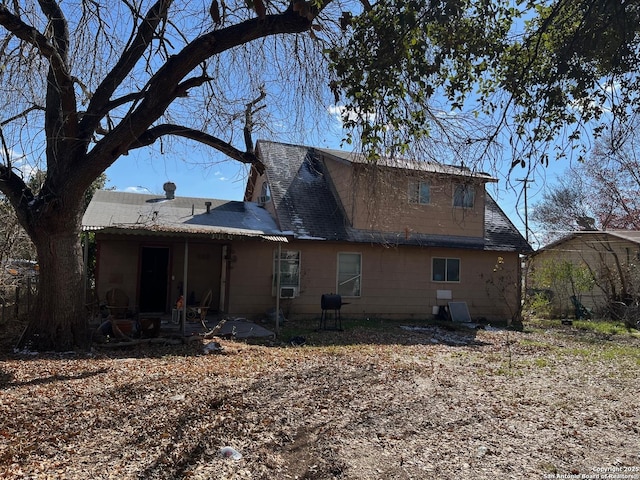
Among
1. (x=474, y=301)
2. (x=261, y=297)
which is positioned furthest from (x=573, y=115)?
(x=474, y=301)

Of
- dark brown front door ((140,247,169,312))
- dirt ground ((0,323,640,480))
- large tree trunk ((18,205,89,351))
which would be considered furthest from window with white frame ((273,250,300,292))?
large tree trunk ((18,205,89,351))

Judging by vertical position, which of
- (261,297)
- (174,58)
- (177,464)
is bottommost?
(177,464)

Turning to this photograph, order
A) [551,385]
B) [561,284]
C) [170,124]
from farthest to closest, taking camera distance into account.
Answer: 1. [561,284]
2. [170,124]
3. [551,385]

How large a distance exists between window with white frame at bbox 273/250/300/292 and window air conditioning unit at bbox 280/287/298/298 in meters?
0.10

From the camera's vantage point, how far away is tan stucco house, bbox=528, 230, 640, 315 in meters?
17.4

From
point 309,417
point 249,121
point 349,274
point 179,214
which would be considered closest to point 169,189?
point 179,214

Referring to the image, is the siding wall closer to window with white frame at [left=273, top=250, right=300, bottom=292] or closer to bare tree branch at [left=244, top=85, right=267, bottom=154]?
window with white frame at [left=273, top=250, right=300, bottom=292]

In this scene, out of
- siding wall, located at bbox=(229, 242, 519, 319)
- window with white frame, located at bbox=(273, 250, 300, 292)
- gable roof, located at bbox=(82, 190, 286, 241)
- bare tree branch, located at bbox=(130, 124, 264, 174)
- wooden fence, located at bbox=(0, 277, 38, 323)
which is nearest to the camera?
bare tree branch, located at bbox=(130, 124, 264, 174)

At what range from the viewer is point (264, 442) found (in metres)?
4.53

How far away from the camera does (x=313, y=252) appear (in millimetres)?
14102

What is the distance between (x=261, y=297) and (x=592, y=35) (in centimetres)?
1028

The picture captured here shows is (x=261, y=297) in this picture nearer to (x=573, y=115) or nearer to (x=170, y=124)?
(x=170, y=124)

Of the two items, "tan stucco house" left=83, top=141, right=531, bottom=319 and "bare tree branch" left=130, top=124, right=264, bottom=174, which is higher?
"bare tree branch" left=130, top=124, right=264, bottom=174

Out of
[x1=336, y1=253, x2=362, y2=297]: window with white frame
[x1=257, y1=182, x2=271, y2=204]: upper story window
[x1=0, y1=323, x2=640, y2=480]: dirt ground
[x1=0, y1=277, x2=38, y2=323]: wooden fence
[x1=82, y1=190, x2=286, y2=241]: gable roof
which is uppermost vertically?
[x1=257, y1=182, x2=271, y2=204]: upper story window
